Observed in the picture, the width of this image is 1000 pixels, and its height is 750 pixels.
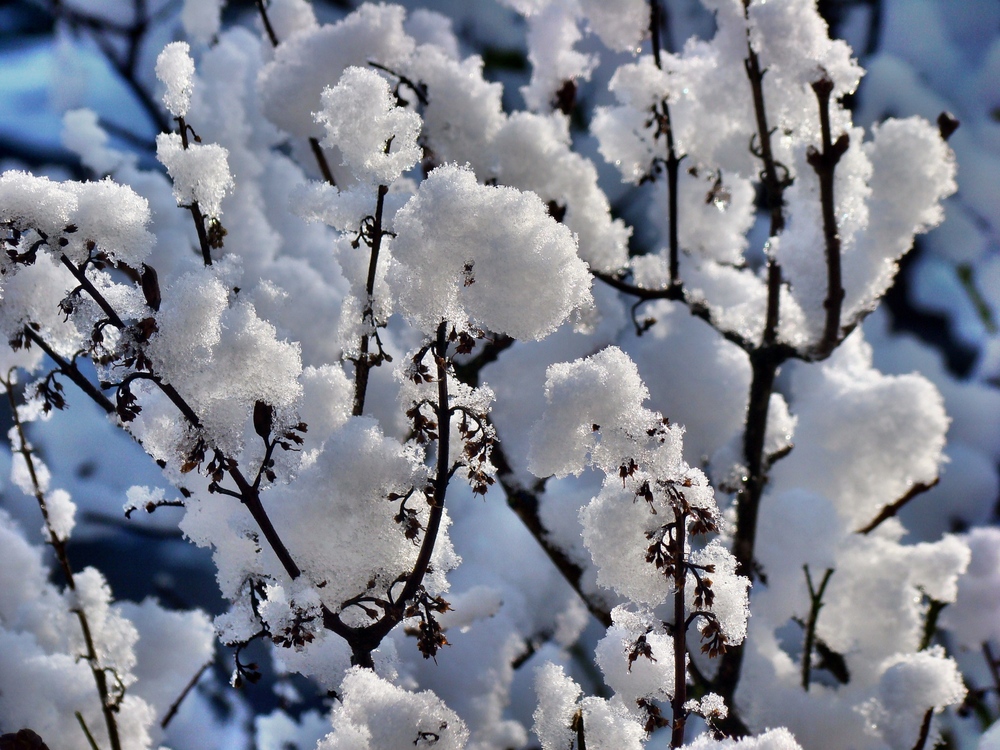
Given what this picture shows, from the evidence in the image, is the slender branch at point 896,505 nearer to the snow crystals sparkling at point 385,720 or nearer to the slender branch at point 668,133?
the slender branch at point 668,133

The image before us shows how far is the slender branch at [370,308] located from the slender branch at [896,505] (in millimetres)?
763

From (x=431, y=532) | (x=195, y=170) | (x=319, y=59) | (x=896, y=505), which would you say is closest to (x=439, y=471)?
(x=431, y=532)

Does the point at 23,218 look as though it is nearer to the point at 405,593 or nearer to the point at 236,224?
the point at 405,593

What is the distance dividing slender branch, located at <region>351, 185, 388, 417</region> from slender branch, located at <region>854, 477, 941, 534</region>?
2.50 feet

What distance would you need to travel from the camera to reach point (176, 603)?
1596mm

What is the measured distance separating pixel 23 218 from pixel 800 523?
2.96ft

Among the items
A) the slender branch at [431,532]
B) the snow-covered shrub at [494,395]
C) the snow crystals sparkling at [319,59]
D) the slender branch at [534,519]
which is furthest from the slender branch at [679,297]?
the slender branch at [431,532]

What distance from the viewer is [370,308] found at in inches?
23.3

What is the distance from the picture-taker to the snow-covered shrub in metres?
0.47

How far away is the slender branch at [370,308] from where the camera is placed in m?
0.53

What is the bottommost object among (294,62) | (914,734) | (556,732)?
(556,732)

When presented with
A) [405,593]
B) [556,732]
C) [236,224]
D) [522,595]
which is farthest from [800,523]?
[236,224]

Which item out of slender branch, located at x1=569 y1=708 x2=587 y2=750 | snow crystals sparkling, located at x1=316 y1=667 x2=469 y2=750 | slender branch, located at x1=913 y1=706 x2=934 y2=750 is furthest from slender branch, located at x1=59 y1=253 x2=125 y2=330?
slender branch, located at x1=913 y1=706 x2=934 y2=750

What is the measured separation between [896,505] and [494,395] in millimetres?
741
